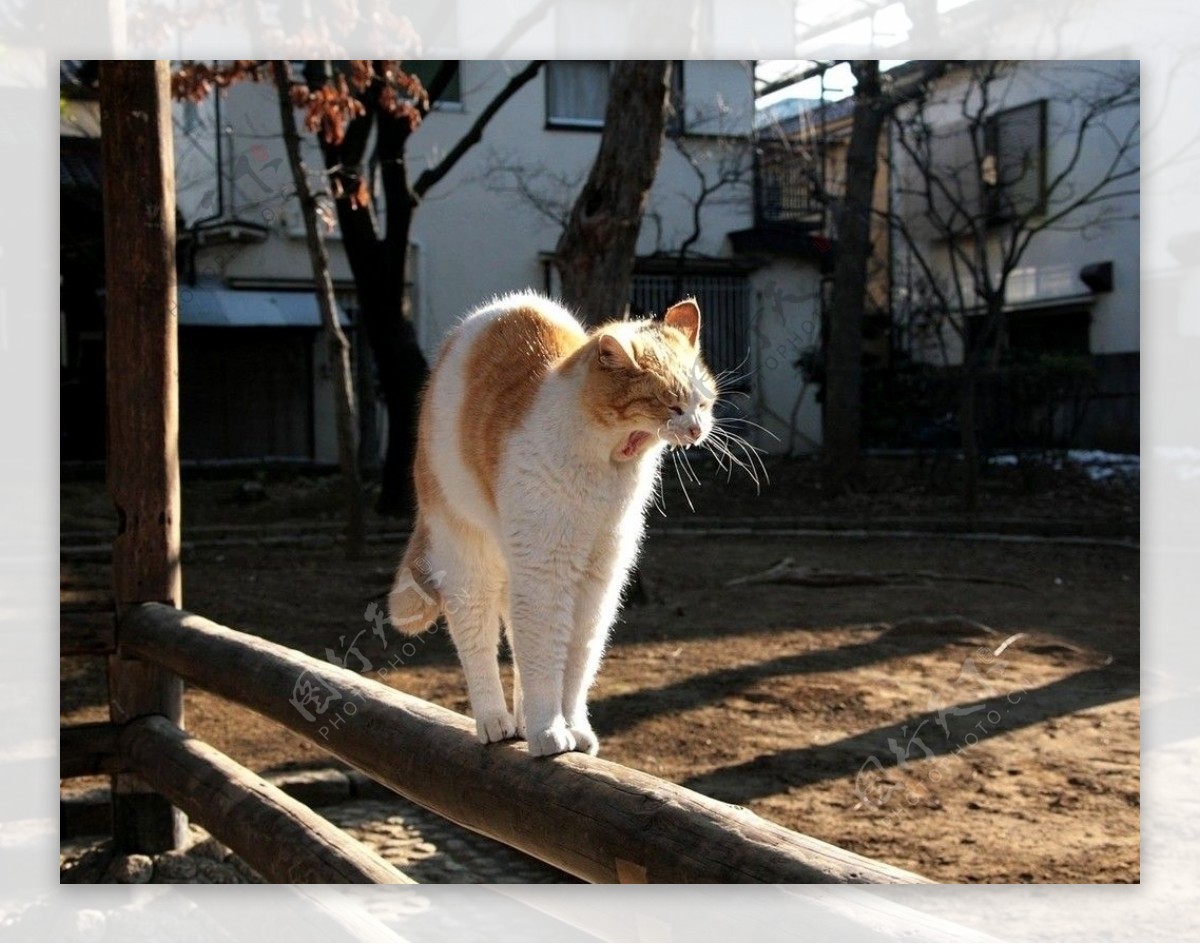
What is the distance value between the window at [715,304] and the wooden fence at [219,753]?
8.13ft

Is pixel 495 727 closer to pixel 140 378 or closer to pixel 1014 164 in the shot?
pixel 140 378

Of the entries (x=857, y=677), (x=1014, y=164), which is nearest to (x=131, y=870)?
(x=857, y=677)

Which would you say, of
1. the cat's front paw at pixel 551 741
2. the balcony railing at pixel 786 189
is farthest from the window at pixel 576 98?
the cat's front paw at pixel 551 741

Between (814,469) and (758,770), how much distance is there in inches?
197

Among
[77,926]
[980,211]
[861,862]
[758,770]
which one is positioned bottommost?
[77,926]

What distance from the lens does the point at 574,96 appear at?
742cm

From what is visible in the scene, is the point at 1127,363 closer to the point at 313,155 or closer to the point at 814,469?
the point at 814,469

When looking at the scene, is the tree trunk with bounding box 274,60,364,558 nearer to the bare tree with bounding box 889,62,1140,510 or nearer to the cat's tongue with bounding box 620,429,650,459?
the bare tree with bounding box 889,62,1140,510

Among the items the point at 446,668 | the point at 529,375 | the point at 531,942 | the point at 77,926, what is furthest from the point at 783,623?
the point at 529,375

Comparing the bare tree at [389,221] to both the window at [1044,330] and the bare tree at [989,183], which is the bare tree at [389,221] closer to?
the bare tree at [989,183]

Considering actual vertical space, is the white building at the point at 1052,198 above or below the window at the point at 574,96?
below

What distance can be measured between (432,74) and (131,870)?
450 centimetres

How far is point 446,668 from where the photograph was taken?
414 cm

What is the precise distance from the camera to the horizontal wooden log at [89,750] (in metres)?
2.98
